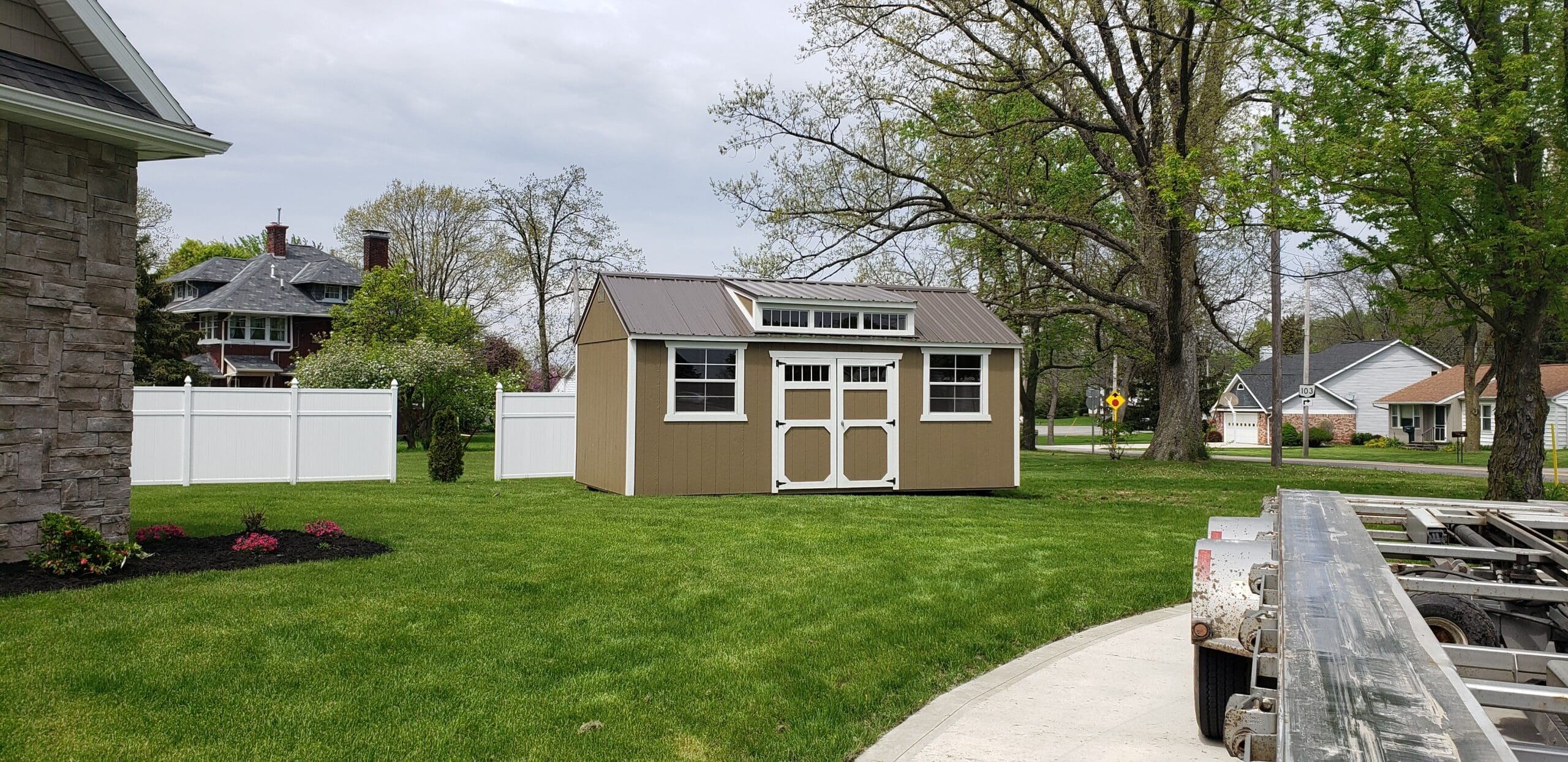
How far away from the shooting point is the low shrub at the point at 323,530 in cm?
945

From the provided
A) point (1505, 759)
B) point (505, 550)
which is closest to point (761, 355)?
point (505, 550)

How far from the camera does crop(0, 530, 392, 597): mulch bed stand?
7.39 meters

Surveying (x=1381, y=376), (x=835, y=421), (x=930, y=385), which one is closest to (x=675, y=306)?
(x=835, y=421)

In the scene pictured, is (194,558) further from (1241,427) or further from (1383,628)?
(1241,427)

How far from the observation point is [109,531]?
8.49 meters

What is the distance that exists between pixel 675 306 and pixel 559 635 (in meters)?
9.85

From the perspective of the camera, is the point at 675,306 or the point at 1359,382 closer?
the point at 675,306

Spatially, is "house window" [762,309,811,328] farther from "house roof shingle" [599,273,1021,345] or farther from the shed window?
the shed window

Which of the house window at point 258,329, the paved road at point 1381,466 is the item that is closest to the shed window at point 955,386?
the paved road at point 1381,466

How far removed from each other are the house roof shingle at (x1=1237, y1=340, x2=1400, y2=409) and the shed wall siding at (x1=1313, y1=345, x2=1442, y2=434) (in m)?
0.48

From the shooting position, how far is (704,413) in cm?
1543

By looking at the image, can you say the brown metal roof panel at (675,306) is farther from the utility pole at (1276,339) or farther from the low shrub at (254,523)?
the utility pole at (1276,339)

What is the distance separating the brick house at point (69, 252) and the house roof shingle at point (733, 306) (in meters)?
7.08

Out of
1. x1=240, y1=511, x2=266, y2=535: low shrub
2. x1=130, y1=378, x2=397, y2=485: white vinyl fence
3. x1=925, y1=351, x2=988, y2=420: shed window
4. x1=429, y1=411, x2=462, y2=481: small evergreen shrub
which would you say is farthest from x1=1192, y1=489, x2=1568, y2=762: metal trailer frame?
x1=130, y1=378, x2=397, y2=485: white vinyl fence
